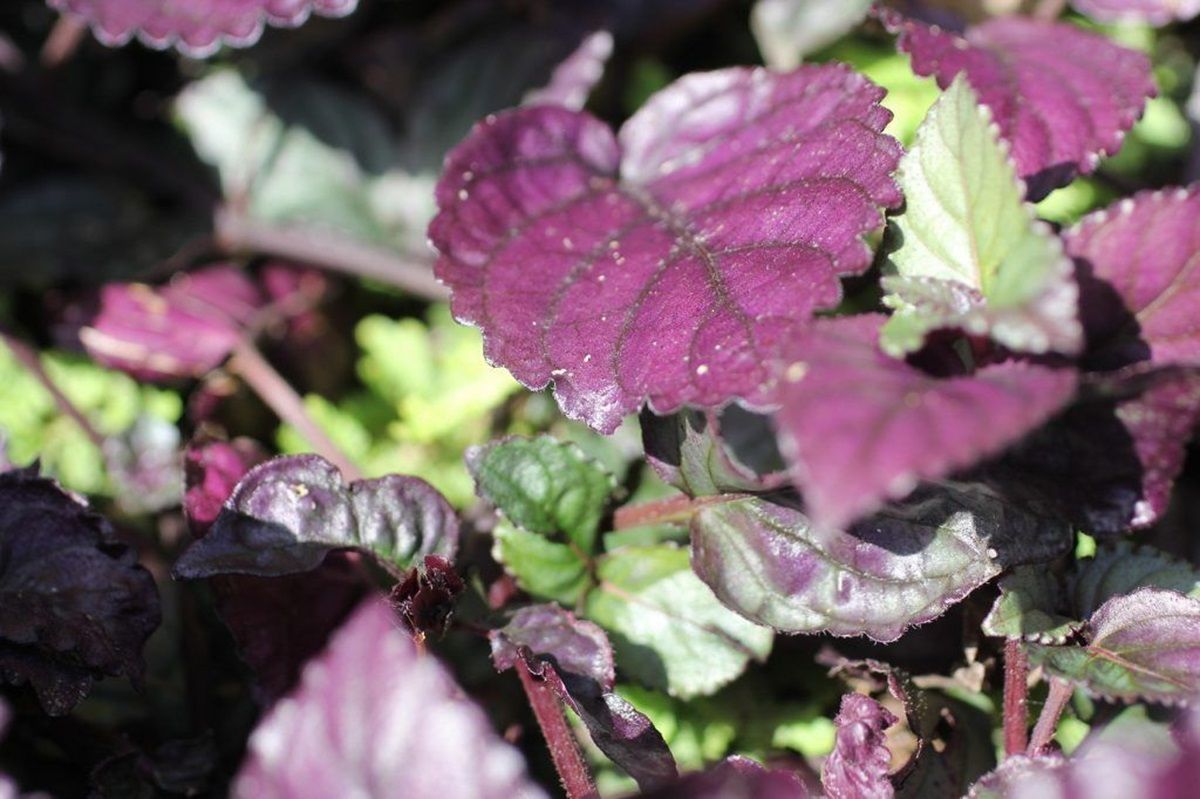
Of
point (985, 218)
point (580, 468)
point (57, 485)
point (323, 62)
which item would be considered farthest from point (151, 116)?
point (985, 218)

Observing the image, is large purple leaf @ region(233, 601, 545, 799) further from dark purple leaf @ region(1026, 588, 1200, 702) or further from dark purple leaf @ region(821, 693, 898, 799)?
dark purple leaf @ region(1026, 588, 1200, 702)

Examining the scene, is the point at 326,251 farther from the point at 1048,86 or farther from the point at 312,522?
the point at 1048,86

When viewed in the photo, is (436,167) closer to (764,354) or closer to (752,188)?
(752,188)

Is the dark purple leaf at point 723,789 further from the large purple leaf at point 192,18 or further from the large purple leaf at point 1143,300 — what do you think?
the large purple leaf at point 192,18

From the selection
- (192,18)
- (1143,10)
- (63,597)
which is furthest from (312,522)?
(1143,10)

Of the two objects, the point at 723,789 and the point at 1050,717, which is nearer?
the point at 723,789

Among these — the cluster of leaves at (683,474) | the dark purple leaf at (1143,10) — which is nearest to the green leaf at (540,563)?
the cluster of leaves at (683,474)

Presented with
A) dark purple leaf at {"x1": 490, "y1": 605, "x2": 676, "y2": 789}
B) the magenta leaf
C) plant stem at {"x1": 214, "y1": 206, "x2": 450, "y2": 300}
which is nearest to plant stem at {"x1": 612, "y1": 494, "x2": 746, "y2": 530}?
dark purple leaf at {"x1": 490, "y1": 605, "x2": 676, "y2": 789}
